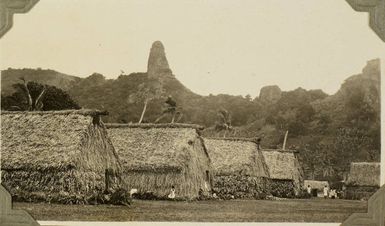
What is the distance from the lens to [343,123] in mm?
10234

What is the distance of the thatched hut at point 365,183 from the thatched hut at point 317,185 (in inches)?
14.1

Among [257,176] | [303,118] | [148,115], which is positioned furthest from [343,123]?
[148,115]

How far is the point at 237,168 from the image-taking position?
36.0ft

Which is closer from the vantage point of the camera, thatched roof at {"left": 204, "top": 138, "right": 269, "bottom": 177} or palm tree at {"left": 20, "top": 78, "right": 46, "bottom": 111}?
palm tree at {"left": 20, "top": 78, "right": 46, "bottom": 111}

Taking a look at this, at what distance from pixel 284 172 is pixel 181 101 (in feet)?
6.15

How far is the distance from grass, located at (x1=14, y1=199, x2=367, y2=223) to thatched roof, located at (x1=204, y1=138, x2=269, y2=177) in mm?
622

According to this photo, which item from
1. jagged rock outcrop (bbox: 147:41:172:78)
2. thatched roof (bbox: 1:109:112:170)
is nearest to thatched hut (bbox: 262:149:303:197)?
jagged rock outcrop (bbox: 147:41:172:78)

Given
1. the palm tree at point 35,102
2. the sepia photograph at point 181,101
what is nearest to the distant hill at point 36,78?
the sepia photograph at point 181,101

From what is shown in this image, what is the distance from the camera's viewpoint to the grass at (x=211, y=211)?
385 inches

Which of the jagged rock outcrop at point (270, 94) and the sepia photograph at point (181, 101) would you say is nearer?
the sepia photograph at point (181, 101)

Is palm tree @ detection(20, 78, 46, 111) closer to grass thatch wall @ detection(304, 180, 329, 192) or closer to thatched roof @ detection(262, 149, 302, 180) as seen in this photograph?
thatched roof @ detection(262, 149, 302, 180)

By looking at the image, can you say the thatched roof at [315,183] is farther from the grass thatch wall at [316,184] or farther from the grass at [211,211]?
the grass at [211,211]

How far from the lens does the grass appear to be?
9.79 m

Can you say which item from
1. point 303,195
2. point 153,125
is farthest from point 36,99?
point 303,195
